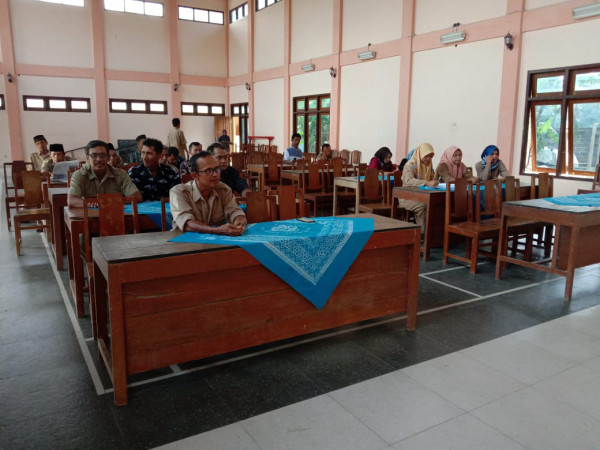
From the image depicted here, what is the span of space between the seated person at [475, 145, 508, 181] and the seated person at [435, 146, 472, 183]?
0.34 m

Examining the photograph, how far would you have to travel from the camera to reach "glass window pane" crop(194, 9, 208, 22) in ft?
47.5

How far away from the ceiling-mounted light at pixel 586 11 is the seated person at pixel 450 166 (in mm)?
2757

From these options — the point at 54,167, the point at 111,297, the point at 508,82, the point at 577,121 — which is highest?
the point at 508,82

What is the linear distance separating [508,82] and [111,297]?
277 inches

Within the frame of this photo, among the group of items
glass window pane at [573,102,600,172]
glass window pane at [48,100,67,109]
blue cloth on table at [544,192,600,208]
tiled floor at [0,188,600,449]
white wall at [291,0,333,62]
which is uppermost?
white wall at [291,0,333,62]

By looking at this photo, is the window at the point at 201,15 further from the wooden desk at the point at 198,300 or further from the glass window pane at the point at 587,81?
the wooden desk at the point at 198,300

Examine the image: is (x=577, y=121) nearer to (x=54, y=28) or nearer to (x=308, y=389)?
(x=308, y=389)

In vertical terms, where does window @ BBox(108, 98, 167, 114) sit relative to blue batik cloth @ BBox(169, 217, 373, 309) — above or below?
above

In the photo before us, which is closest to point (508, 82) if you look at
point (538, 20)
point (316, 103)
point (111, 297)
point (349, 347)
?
point (538, 20)

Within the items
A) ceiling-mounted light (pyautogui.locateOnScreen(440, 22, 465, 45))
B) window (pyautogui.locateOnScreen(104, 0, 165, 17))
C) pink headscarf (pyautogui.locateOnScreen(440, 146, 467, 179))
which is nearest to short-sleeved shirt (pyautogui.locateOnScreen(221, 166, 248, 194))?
pink headscarf (pyautogui.locateOnScreen(440, 146, 467, 179))

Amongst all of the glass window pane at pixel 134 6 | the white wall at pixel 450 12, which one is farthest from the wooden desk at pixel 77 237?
the glass window pane at pixel 134 6

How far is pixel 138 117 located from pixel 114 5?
3157 millimetres

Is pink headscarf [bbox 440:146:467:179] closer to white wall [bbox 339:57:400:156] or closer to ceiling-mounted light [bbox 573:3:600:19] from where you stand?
ceiling-mounted light [bbox 573:3:600:19]

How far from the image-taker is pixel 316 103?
11570mm
